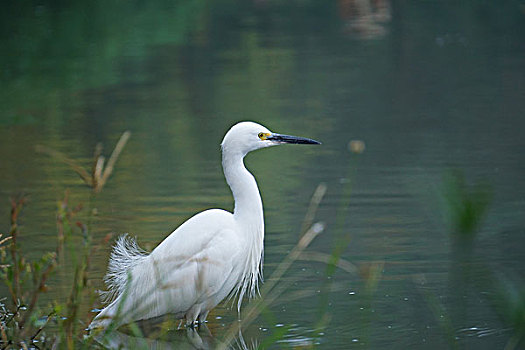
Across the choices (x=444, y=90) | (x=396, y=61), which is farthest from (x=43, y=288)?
(x=396, y=61)

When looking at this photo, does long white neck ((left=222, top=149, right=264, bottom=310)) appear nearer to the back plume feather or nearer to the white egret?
the white egret

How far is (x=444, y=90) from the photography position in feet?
36.8

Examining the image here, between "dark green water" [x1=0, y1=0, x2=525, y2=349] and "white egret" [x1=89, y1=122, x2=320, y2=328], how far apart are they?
24 cm

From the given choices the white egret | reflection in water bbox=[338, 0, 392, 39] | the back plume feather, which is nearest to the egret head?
the white egret

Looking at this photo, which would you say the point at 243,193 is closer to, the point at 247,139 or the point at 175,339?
the point at 247,139

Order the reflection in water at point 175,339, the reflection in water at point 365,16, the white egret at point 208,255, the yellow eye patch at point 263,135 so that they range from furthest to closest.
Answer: the reflection in water at point 365,16 → the yellow eye patch at point 263,135 → the white egret at point 208,255 → the reflection in water at point 175,339

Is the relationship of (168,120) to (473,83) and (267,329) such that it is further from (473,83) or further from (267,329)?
(267,329)

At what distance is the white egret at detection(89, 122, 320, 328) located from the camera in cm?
426

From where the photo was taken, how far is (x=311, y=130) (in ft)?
30.0

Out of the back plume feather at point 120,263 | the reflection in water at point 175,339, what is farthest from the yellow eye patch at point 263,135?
the reflection in water at point 175,339

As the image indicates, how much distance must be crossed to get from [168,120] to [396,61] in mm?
4527

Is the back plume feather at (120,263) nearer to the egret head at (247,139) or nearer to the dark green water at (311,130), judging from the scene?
the dark green water at (311,130)

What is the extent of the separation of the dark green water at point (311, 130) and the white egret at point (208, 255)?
0.78ft

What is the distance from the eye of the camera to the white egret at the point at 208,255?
426 cm
